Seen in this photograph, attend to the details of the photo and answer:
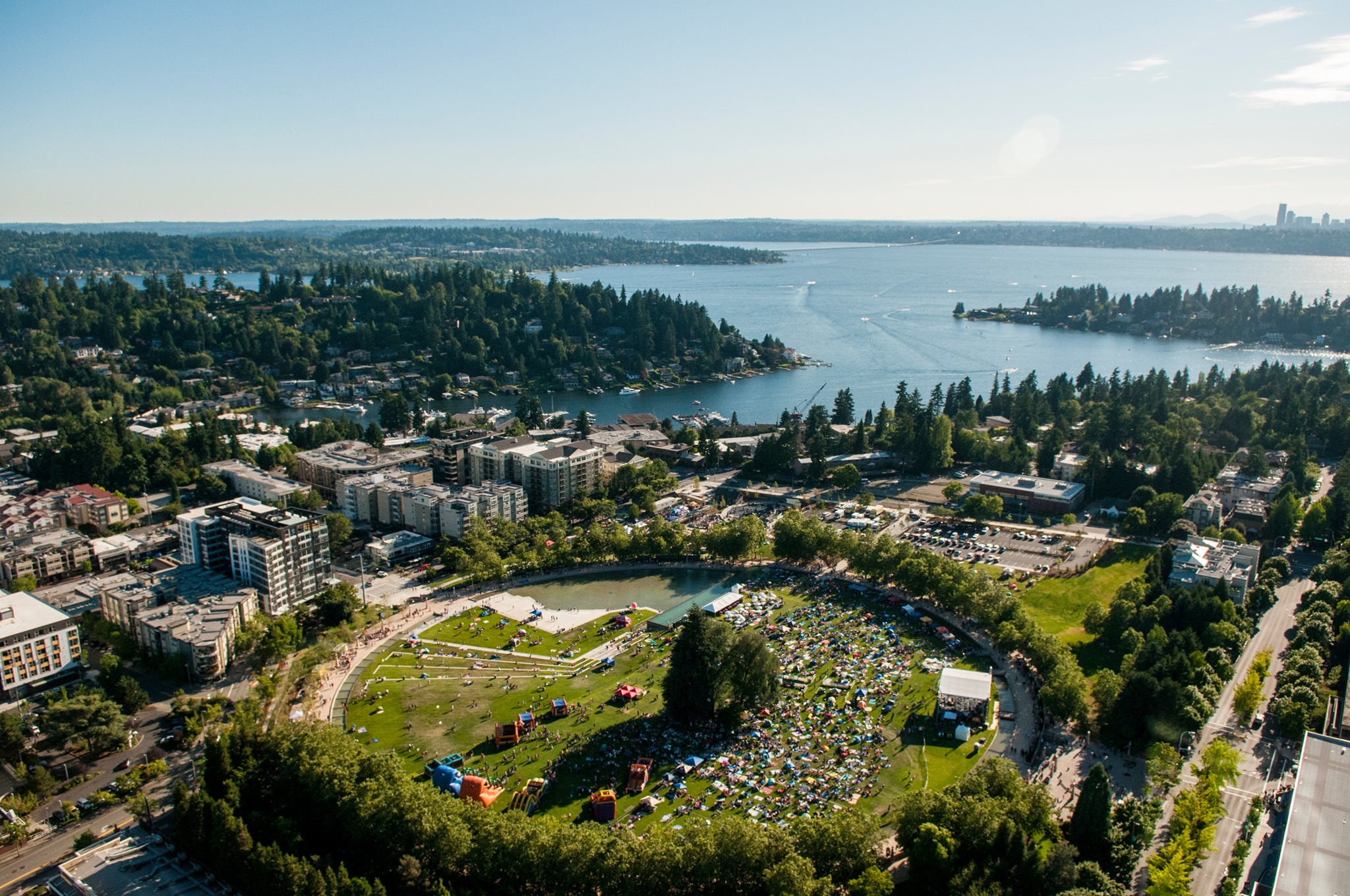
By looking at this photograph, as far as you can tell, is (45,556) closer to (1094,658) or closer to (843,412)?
(1094,658)

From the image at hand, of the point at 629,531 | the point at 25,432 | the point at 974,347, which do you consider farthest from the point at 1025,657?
the point at 974,347

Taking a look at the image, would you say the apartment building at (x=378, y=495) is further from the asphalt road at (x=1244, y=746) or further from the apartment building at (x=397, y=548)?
the asphalt road at (x=1244, y=746)

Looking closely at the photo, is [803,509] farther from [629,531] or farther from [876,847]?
[876,847]

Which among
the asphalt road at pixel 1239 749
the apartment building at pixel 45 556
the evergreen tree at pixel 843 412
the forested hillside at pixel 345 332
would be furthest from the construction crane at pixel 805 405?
the apartment building at pixel 45 556

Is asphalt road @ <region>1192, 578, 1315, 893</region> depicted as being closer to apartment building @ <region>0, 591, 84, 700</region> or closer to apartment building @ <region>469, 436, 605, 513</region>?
apartment building @ <region>469, 436, 605, 513</region>

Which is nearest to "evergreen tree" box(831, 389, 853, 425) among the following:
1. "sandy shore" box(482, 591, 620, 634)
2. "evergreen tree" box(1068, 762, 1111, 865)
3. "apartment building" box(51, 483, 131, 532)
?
"sandy shore" box(482, 591, 620, 634)

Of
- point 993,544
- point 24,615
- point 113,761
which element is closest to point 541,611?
point 113,761
